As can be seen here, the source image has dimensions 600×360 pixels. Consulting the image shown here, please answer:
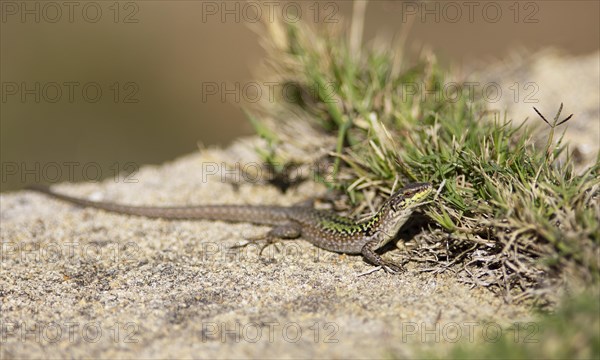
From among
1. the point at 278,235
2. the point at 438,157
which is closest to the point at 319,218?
the point at 278,235

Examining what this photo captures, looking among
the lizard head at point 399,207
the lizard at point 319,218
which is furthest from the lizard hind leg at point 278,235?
the lizard head at point 399,207

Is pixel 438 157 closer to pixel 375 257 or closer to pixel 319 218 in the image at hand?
pixel 375 257

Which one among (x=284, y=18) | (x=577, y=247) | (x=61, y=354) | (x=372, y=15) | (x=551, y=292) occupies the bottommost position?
(x=61, y=354)

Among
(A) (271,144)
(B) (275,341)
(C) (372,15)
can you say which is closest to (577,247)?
→ (B) (275,341)

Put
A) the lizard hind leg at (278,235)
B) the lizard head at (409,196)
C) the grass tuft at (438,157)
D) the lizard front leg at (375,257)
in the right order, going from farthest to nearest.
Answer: the lizard hind leg at (278,235) → the lizard front leg at (375,257) → the lizard head at (409,196) → the grass tuft at (438,157)

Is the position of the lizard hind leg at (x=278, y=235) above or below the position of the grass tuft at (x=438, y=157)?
below

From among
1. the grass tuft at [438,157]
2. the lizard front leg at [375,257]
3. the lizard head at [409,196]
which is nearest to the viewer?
the grass tuft at [438,157]

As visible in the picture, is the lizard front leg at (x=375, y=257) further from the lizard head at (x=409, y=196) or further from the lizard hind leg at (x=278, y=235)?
the lizard hind leg at (x=278, y=235)

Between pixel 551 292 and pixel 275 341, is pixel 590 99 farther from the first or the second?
pixel 275 341
